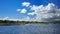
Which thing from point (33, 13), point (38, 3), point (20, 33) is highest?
point (38, 3)

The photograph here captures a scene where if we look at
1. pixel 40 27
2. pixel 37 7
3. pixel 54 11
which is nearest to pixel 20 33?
pixel 40 27

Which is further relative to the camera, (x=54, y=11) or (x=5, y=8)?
(x=54, y=11)

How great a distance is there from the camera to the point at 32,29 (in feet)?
6.55

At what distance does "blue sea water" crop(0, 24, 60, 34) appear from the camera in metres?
1.90

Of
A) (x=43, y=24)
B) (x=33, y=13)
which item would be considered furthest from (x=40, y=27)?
(x=33, y=13)

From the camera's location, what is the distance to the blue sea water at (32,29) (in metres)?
1.90

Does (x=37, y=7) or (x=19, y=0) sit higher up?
(x=19, y=0)

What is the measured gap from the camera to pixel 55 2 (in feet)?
6.73

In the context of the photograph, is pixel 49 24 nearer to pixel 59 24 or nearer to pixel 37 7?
pixel 59 24

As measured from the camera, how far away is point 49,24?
2057 millimetres

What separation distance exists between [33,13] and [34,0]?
211 mm

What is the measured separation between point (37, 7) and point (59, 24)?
1.55 ft

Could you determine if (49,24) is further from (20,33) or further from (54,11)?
(20,33)

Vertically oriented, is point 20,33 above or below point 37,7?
below
